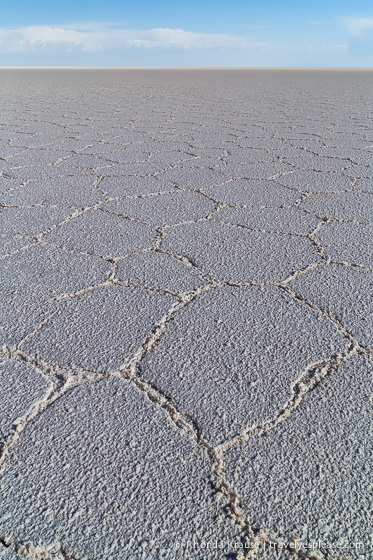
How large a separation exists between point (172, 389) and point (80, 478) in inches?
11.3

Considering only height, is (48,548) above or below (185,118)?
below

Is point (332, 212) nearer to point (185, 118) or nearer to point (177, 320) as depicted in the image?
point (177, 320)

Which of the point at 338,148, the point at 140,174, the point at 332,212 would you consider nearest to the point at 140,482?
the point at 332,212

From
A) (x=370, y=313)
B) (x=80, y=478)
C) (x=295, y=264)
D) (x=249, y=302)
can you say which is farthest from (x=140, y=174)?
(x=80, y=478)

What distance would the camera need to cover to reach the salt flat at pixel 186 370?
2.46 feet

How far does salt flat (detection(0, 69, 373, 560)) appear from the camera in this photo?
0.75m

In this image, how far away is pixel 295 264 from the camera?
1618 millimetres

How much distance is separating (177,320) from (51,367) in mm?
364

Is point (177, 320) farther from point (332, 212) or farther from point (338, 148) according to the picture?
point (338, 148)

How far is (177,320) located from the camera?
4.24ft

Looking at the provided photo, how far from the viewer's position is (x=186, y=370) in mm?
1095

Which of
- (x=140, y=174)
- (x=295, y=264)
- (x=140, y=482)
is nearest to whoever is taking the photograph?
(x=140, y=482)

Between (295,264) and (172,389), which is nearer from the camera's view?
(172,389)

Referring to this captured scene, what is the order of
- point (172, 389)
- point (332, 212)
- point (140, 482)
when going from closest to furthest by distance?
point (140, 482)
point (172, 389)
point (332, 212)
